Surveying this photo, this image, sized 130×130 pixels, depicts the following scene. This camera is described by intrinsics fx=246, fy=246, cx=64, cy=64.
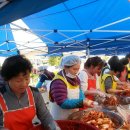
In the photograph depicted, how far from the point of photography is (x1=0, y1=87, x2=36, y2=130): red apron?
157 cm

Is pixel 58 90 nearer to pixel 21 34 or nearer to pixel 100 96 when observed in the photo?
pixel 100 96

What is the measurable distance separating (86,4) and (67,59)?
1904 mm

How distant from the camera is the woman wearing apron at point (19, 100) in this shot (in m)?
1.50

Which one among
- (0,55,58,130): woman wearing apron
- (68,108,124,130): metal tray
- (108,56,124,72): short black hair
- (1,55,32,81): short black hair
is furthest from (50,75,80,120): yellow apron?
(108,56,124,72): short black hair

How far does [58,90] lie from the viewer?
7.22 ft

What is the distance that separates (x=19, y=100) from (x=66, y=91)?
0.68 metres

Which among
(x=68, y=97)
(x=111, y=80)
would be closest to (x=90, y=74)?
(x=111, y=80)

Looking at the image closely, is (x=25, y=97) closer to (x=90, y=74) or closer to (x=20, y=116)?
(x=20, y=116)

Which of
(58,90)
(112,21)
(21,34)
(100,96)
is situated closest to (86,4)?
(112,21)

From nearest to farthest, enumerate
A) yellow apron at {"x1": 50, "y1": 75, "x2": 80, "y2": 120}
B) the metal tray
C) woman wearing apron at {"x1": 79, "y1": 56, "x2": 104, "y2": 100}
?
A: the metal tray, yellow apron at {"x1": 50, "y1": 75, "x2": 80, "y2": 120}, woman wearing apron at {"x1": 79, "y1": 56, "x2": 104, "y2": 100}

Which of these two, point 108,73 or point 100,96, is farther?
point 108,73

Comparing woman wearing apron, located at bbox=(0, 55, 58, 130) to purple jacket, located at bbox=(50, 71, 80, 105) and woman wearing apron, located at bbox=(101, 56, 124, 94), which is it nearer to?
purple jacket, located at bbox=(50, 71, 80, 105)

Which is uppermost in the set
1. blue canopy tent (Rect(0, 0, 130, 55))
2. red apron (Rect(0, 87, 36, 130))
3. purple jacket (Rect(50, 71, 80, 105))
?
blue canopy tent (Rect(0, 0, 130, 55))

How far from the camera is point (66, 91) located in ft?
7.36
